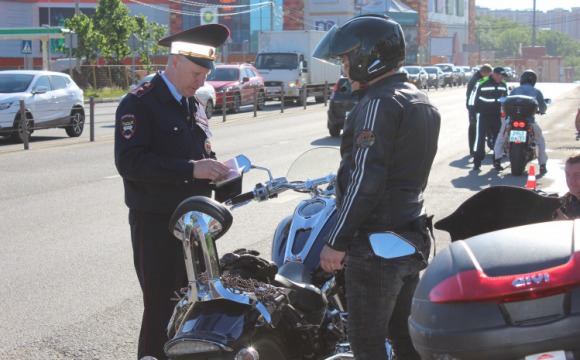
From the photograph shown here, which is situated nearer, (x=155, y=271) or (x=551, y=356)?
(x=551, y=356)

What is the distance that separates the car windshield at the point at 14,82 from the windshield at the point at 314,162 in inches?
613

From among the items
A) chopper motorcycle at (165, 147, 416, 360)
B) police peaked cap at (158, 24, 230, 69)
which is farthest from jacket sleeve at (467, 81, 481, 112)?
police peaked cap at (158, 24, 230, 69)

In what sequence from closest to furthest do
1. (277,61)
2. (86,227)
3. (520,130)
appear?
(86,227)
(520,130)
(277,61)

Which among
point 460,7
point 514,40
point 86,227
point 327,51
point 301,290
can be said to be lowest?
point 86,227

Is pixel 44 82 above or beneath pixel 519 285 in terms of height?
above

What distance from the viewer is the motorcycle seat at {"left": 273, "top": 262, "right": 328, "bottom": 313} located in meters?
3.73

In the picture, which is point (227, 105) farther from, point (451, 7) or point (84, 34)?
point (451, 7)

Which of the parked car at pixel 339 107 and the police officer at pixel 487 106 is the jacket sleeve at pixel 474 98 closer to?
the police officer at pixel 487 106

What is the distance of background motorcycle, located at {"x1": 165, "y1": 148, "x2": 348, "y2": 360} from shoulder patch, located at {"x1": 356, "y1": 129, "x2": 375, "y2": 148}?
595 millimetres

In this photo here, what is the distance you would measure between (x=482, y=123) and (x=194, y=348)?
38.5 ft

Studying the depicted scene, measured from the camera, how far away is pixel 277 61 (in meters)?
35.0

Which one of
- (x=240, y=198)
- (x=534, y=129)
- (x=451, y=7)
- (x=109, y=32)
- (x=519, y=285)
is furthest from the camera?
(x=451, y=7)

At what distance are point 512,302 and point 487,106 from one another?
12443 millimetres

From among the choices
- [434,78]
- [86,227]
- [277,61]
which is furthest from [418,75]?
[86,227]
